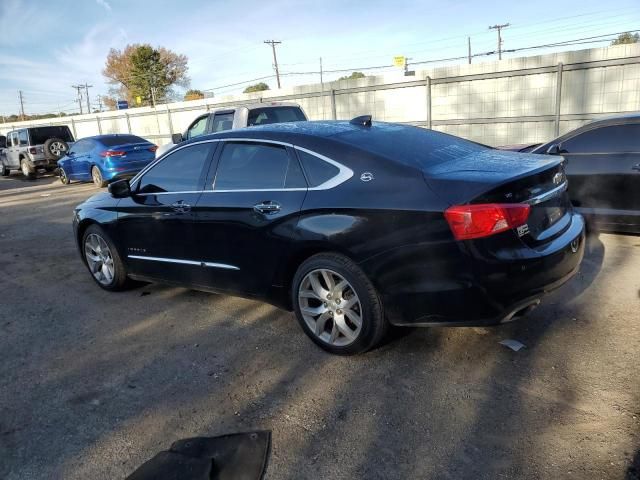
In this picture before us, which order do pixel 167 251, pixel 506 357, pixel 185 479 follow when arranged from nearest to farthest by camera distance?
1. pixel 185 479
2. pixel 506 357
3. pixel 167 251

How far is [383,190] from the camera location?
3188 millimetres

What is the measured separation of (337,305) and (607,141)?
13.7 ft

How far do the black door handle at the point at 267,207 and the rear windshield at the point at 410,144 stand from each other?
2.18 ft

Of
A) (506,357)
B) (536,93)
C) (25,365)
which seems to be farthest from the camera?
(536,93)

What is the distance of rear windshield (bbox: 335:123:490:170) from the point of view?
11.1 feet

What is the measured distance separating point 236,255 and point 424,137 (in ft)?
5.65

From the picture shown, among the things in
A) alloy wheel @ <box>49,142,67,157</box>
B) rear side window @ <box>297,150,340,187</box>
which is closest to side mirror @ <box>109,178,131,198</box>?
rear side window @ <box>297,150,340,187</box>

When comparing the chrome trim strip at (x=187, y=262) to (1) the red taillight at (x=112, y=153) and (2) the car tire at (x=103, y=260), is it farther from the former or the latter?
(1) the red taillight at (x=112, y=153)

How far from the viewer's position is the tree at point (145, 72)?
67.8m

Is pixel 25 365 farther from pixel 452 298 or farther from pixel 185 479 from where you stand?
pixel 452 298

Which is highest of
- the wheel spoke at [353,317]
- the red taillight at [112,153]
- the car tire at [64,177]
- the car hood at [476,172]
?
the red taillight at [112,153]

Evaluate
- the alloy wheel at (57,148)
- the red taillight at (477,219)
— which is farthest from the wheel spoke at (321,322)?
the alloy wheel at (57,148)

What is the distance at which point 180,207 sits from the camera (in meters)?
4.35

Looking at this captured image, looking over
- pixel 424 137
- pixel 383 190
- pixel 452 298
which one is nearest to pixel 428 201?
pixel 383 190
